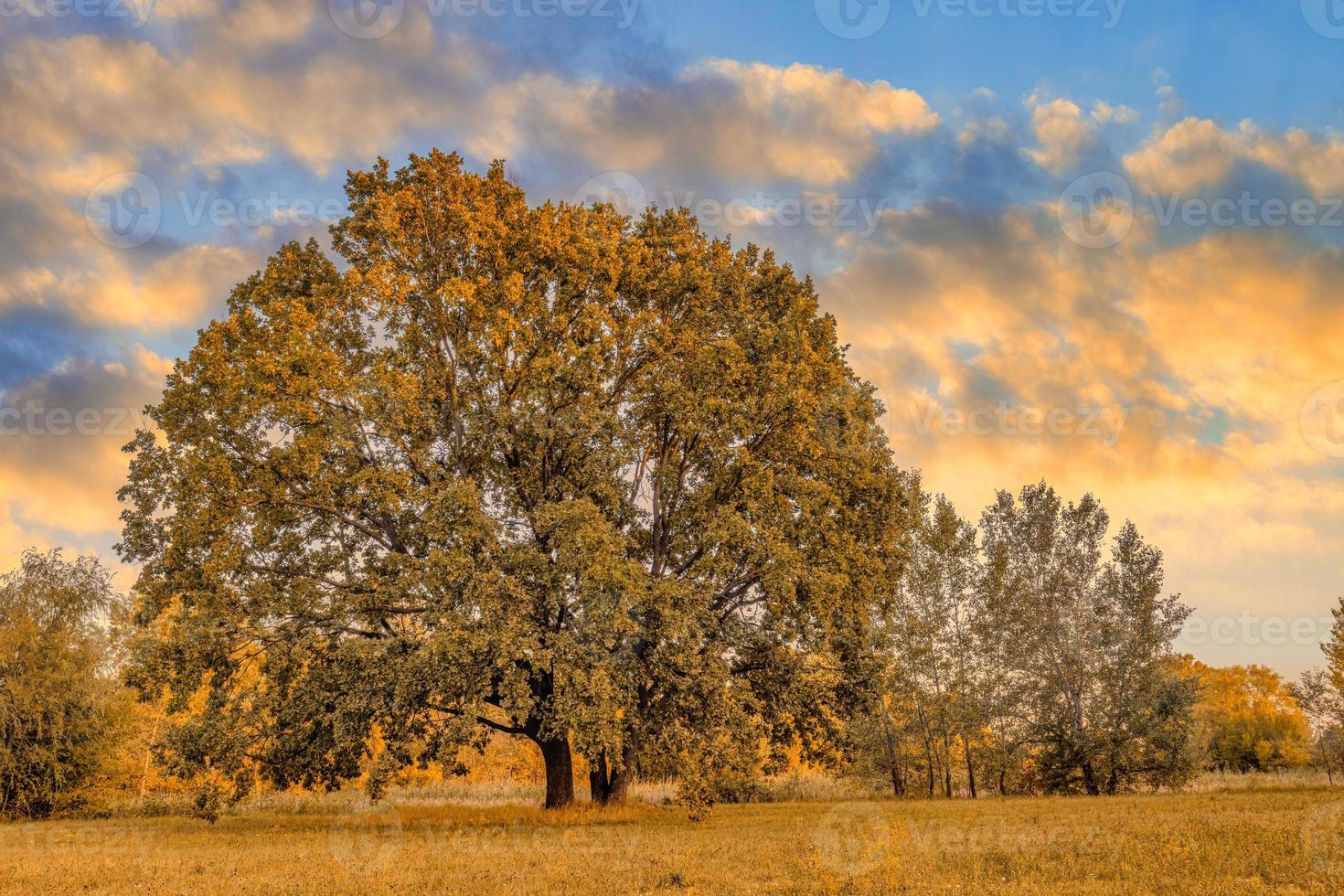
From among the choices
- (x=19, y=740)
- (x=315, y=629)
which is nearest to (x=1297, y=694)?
(x=315, y=629)

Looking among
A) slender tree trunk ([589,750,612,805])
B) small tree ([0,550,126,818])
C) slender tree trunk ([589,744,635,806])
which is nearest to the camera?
slender tree trunk ([589,744,635,806])

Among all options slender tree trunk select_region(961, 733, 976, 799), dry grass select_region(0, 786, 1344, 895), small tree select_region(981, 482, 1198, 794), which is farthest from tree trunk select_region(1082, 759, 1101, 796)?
dry grass select_region(0, 786, 1344, 895)

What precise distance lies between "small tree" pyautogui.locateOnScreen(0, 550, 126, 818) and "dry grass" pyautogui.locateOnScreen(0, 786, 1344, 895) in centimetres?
1105

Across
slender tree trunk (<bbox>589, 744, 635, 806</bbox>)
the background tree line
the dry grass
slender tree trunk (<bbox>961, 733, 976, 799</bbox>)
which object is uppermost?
the background tree line

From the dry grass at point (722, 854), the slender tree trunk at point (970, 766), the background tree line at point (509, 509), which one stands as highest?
the background tree line at point (509, 509)

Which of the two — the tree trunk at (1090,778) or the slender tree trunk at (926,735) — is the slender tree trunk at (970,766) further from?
the tree trunk at (1090,778)

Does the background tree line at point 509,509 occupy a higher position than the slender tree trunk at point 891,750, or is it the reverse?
the background tree line at point 509,509

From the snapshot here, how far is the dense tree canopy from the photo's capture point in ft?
67.8

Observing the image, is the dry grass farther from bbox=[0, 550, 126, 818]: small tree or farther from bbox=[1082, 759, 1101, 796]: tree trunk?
bbox=[1082, 759, 1101, 796]: tree trunk

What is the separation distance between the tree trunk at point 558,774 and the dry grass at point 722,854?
76.3 inches

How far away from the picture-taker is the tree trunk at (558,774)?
83.7 feet

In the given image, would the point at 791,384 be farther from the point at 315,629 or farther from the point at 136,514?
the point at 136,514

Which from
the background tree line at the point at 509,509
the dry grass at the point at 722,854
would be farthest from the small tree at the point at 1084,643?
the background tree line at the point at 509,509

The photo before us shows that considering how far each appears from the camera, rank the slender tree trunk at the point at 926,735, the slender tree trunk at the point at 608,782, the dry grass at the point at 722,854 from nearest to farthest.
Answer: the dry grass at the point at 722,854 → the slender tree trunk at the point at 608,782 → the slender tree trunk at the point at 926,735
